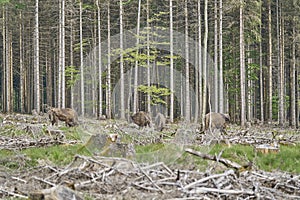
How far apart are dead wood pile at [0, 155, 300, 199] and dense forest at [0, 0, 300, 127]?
17275mm

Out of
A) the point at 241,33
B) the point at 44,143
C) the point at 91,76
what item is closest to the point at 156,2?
the point at 91,76

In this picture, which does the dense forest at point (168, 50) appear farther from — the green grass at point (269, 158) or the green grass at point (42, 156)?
the green grass at point (42, 156)

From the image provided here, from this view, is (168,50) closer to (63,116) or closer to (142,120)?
(142,120)

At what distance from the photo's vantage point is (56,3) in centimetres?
2886

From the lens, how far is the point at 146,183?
5.69m

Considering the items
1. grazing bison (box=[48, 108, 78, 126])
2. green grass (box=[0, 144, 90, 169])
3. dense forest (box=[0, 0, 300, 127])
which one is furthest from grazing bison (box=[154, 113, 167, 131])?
dense forest (box=[0, 0, 300, 127])

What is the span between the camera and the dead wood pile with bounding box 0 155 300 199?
5.39 meters

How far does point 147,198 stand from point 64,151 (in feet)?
18.4

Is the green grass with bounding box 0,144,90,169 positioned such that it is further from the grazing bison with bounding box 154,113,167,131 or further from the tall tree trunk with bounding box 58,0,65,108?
the tall tree trunk with bounding box 58,0,65,108

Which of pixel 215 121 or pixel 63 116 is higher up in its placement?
pixel 63 116

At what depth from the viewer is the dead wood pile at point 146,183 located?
17.7 ft

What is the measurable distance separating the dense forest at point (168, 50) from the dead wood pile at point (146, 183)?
17.3m

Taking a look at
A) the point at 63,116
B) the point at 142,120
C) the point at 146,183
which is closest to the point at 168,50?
the point at 142,120

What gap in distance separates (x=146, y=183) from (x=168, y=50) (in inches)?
Answer: 979
